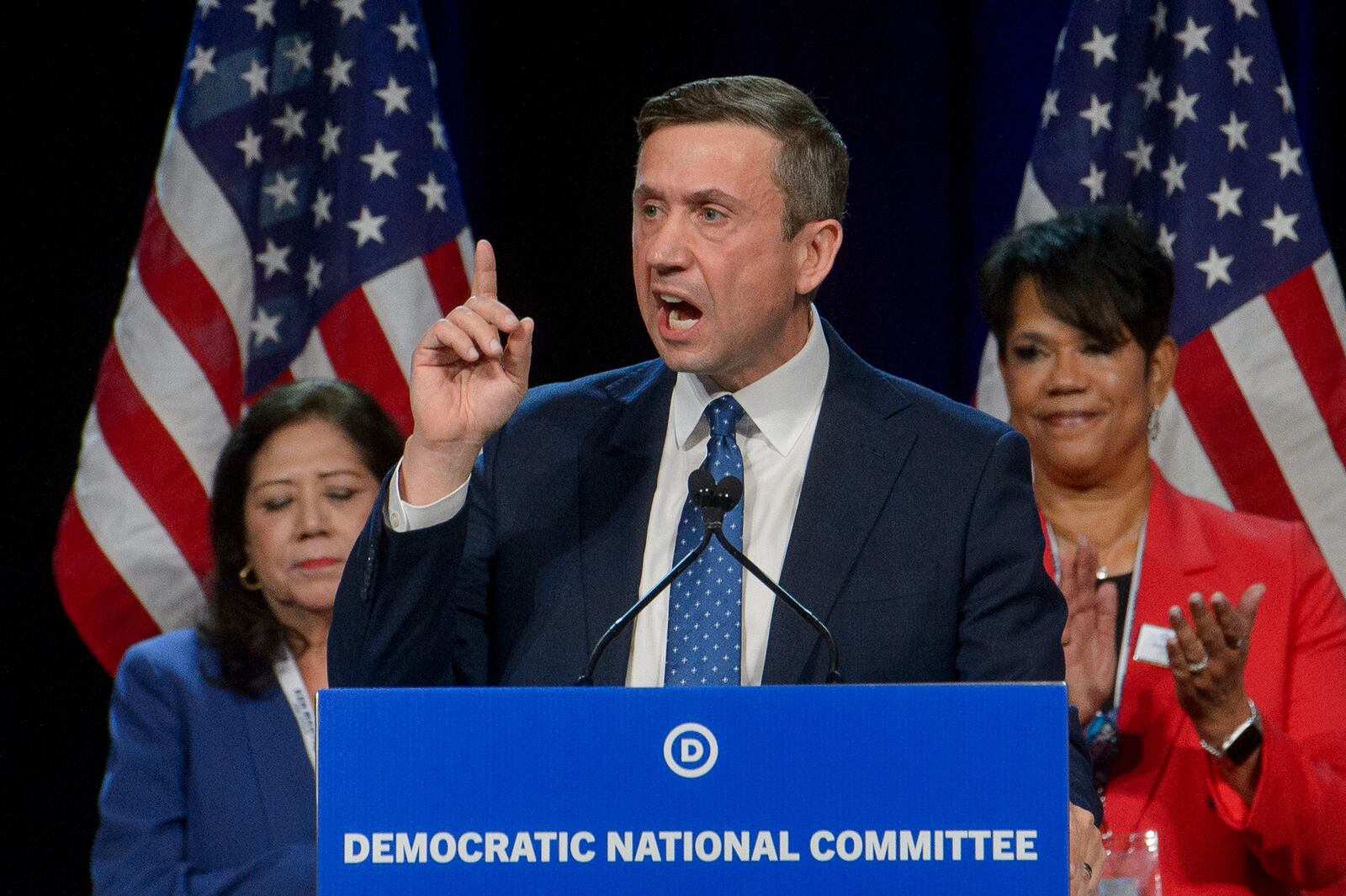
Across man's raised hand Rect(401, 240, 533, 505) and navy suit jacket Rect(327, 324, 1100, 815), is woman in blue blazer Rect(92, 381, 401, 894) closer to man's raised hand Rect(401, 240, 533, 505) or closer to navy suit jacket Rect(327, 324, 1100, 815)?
navy suit jacket Rect(327, 324, 1100, 815)

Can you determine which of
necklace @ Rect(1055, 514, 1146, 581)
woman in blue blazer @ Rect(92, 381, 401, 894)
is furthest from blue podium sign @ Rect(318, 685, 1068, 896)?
necklace @ Rect(1055, 514, 1146, 581)

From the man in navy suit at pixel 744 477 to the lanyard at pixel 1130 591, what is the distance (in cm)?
88

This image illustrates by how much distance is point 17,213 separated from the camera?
136 inches

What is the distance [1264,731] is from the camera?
241 cm

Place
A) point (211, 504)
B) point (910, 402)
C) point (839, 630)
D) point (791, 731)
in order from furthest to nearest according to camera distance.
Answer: point (211, 504) < point (910, 402) < point (839, 630) < point (791, 731)

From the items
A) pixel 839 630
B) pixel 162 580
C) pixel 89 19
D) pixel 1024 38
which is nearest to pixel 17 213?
pixel 89 19

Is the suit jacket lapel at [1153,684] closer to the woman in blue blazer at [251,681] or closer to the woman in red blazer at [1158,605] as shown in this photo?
the woman in red blazer at [1158,605]

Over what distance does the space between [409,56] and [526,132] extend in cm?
30

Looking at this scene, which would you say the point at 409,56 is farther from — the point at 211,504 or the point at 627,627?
the point at 627,627

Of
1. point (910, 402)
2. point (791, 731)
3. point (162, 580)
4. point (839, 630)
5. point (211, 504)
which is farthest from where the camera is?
point (162, 580)

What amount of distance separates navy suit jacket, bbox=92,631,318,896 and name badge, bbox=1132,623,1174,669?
4.47 feet

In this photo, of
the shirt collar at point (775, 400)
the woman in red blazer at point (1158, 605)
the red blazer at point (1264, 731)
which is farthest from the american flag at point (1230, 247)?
the shirt collar at point (775, 400)

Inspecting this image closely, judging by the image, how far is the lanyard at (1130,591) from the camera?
8.79 ft

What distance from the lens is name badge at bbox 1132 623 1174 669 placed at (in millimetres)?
2650
